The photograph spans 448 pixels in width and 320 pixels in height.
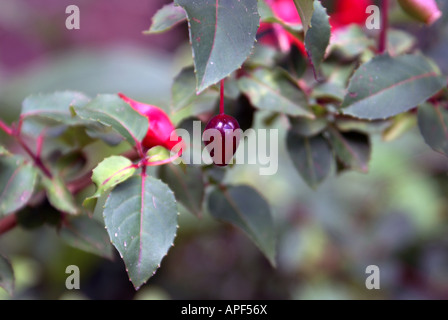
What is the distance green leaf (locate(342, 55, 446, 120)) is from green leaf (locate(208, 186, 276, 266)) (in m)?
0.20

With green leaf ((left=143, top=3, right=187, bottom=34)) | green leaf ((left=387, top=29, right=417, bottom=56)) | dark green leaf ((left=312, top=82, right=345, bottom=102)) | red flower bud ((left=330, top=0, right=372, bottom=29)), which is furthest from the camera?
red flower bud ((left=330, top=0, right=372, bottom=29))

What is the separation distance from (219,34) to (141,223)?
0.64 feet

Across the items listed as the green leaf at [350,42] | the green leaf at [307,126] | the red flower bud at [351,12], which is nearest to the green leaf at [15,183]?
the green leaf at [307,126]

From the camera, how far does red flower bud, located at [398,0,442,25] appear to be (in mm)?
647

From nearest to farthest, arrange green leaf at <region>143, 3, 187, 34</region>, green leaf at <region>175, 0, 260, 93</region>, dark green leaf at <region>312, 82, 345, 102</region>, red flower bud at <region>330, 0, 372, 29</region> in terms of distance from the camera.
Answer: green leaf at <region>175, 0, 260, 93</region>
green leaf at <region>143, 3, 187, 34</region>
dark green leaf at <region>312, 82, 345, 102</region>
red flower bud at <region>330, 0, 372, 29</region>

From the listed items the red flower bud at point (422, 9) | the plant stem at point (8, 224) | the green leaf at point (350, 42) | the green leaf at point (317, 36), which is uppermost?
the red flower bud at point (422, 9)

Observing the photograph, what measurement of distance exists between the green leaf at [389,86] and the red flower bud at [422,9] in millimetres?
67

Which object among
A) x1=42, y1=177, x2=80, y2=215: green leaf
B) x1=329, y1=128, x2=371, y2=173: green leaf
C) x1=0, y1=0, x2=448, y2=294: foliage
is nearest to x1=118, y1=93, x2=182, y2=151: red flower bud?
x1=0, y1=0, x2=448, y2=294: foliage

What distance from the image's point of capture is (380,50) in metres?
0.70

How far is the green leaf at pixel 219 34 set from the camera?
44cm

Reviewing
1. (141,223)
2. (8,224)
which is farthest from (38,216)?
(141,223)

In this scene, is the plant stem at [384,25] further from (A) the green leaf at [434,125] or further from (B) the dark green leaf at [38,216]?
(B) the dark green leaf at [38,216]

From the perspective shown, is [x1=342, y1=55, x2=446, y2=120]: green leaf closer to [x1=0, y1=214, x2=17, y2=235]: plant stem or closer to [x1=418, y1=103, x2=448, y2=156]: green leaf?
[x1=418, y1=103, x2=448, y2=156]: green leaf

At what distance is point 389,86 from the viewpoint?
593mm
